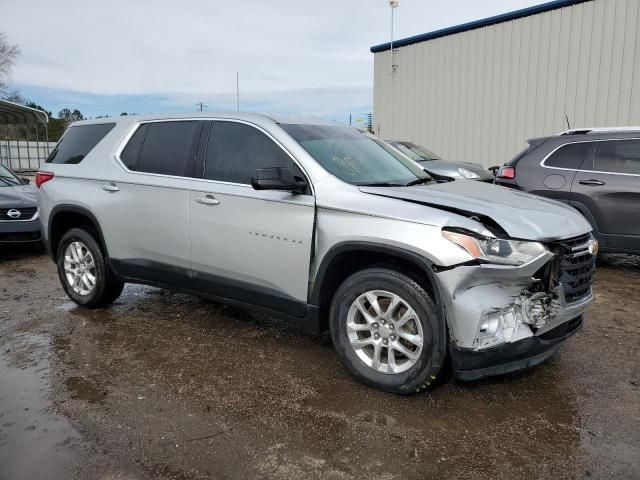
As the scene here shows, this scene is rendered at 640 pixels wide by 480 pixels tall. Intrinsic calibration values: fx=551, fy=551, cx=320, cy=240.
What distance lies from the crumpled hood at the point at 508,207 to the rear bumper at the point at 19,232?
6.24 meters

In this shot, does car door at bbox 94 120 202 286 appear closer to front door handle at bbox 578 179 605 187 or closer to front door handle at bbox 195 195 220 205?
front door handle at bbox 195 195 220 205

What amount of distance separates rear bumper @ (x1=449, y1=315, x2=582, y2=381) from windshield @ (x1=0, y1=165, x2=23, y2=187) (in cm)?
803

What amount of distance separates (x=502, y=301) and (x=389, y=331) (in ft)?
2.29

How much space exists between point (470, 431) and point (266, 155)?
227cm

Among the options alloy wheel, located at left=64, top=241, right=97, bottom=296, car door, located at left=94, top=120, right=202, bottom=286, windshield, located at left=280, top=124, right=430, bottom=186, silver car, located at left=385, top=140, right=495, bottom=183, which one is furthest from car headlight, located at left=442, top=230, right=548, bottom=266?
silver car, located at left=385, top=140, right=495, bottom=183

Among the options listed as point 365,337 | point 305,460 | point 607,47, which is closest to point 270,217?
point 365,337

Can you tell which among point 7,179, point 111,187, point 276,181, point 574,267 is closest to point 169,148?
point 111,187

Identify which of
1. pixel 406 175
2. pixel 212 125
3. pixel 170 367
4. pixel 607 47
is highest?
pixel 607 47

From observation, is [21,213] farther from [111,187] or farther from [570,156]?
[570,156]

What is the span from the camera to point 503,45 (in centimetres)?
1418

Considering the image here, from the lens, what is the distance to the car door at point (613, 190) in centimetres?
628

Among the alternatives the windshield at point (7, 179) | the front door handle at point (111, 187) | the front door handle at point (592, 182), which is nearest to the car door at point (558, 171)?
the front door handle at point (592, 182)

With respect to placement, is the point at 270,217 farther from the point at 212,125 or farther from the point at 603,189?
the point at 603,189

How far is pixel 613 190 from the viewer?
6379mm
